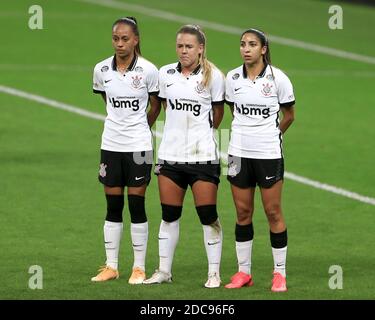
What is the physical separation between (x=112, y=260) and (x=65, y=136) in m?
8.89

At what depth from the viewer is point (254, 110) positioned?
12.6m

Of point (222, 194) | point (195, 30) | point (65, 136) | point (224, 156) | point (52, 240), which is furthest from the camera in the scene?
point (65, 136)

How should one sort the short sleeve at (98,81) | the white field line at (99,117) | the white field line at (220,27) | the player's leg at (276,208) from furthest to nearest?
the white field line at (220,27) < the white field line at (99,117) < the short sleeve at (98,81) < the player's leg at (276,208)

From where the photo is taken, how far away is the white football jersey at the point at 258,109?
12.6 m

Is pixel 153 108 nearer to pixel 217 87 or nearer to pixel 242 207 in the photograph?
pixel 217 87

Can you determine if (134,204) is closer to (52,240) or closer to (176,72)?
(176,72)

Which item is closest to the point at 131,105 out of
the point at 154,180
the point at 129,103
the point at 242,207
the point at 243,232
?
the point at 129,103

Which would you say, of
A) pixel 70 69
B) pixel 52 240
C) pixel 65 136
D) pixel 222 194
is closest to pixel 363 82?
pixel 70 69

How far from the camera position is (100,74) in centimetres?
1315

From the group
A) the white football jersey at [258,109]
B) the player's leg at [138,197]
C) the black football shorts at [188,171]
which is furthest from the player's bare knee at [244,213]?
the player's leg at [138,197]

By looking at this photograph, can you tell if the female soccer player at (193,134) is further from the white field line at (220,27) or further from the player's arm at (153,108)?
the white field line at (220,27)

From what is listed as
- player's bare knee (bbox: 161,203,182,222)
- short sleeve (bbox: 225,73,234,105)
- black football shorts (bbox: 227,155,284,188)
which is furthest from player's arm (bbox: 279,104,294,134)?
player's bare knee (bbox: 161,203,182,222)

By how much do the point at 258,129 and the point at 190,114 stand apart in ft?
2.10

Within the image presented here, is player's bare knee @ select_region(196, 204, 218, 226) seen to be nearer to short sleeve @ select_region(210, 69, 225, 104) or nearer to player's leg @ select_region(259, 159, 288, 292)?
player's leg @ select_region(259, 159, 288, 292)
